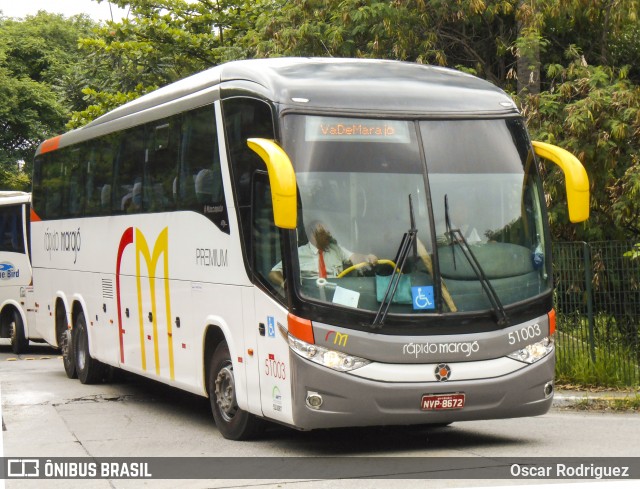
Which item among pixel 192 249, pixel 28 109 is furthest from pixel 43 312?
pixel 28 109

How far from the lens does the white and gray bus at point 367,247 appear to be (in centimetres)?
941

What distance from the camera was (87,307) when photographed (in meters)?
16.2

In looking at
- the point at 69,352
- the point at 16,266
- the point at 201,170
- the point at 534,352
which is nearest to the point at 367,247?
the point at 534,352

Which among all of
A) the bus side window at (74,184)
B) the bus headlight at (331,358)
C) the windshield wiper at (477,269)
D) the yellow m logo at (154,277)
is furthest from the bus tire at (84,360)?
the windshield wiper at (477,269)

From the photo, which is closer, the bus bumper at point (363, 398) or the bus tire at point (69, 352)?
the bus bumper at point (363, 398)

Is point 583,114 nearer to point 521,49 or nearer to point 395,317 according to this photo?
point 521,49

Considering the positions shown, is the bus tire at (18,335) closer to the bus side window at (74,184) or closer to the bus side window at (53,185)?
the bus side window at (53,185)

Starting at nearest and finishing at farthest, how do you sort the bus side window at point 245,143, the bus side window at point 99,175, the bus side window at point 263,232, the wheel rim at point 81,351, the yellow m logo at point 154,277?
the bus side window at point 263,232
the bus side window at point 245,143
the yellow m logo at point 154,277
the bus side window at point 99,175
the wheel rim at point 81,351

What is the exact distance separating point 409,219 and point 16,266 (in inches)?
577

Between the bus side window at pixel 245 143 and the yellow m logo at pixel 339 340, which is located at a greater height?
the bus side window at pixel 245 143

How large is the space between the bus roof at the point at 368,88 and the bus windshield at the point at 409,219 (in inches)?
5.0

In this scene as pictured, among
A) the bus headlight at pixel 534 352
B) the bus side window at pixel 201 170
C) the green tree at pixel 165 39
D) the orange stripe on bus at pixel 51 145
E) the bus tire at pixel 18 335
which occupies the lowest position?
the bus tire at pixel 18 335

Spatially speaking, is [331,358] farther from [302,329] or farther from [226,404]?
[226,404]

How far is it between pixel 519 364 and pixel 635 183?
625 centimetres
